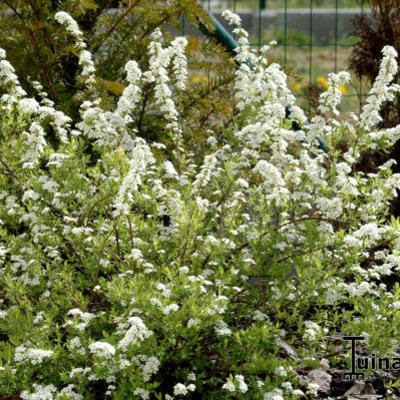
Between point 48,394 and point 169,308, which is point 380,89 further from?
point 48,394

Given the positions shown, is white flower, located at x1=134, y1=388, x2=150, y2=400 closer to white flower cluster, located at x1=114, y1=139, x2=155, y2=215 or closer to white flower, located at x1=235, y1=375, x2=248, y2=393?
white flower, located at x1=235, y1=375, x2=248, y2=393

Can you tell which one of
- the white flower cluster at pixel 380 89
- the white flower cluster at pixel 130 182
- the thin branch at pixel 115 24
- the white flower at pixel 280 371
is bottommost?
the white flower at pixel 280 371

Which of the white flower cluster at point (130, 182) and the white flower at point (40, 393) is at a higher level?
the white flower cluster at point (130, 182)

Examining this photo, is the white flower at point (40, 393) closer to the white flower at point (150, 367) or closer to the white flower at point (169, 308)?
the white flower at point (150, 367)

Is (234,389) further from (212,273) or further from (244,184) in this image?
(244,184)

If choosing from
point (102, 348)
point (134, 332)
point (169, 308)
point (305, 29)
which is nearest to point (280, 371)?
point (169, 308)

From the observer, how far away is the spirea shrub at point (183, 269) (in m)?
2.81

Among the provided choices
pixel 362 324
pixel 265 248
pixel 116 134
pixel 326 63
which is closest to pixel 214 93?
pixel 116 134

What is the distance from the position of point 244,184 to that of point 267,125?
0.89 feet

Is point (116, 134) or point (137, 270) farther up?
point (116, 134)

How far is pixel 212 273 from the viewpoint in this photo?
3176 millimetres

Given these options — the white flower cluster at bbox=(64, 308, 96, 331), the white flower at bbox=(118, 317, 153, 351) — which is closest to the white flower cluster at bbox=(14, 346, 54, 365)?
the white flower cluster at bbox=(64, 308, 96, 331)

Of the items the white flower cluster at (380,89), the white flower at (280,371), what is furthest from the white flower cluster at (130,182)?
the white flower cluster at (380,89)

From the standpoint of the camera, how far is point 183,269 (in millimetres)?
2883
